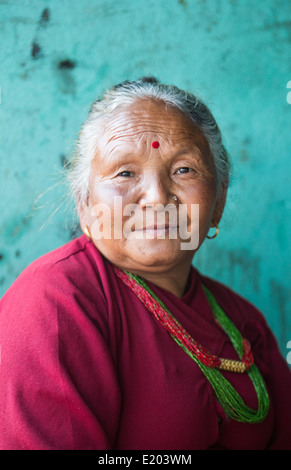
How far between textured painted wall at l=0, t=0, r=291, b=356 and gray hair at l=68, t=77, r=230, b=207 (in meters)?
A: 0.38

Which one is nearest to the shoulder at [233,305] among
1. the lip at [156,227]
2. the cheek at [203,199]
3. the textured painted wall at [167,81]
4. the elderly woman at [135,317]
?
the elderly woman at [135,317]

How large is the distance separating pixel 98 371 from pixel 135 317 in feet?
0.87

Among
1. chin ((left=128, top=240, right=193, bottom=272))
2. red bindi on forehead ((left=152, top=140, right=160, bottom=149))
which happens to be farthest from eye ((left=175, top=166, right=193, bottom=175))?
chin ((left=128, top=240, right=193, bottom=272))

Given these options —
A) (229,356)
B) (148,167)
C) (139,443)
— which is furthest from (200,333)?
(148,167)

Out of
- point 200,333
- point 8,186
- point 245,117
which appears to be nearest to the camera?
point 200,333

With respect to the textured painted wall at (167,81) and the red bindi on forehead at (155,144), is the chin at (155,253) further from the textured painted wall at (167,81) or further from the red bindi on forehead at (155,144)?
the textured painted wall at (167,81)

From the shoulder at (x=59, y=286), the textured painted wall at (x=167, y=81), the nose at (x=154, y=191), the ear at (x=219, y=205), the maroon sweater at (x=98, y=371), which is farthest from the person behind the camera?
the textured painted wall at (x=167, y=81)

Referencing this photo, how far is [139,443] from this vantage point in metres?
1.41

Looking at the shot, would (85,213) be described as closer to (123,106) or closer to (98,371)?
(123,106)

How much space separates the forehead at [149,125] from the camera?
1565mm

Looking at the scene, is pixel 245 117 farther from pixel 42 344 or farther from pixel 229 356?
pixel 42 344

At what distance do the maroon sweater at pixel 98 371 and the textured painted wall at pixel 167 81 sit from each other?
0.65 metres

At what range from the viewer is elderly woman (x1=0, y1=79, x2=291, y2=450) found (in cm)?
125

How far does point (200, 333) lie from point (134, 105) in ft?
2.85
